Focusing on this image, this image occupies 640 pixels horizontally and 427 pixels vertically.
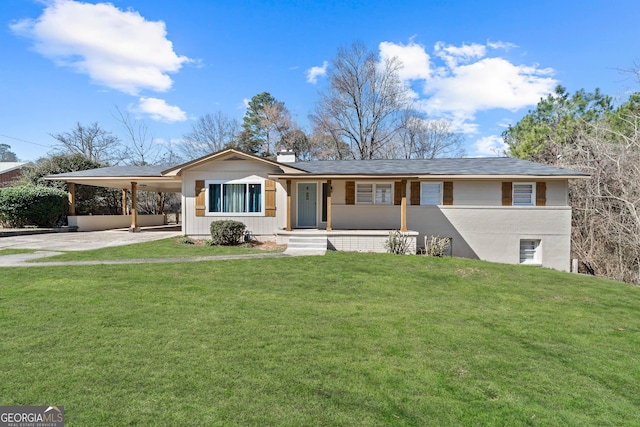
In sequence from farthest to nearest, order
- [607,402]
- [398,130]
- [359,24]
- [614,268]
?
[398,130], [359,24], [614,268], [607,402]

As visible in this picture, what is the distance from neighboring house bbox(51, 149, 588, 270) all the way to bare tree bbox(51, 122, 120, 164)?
2586 centimetres

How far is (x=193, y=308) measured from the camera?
220 inches

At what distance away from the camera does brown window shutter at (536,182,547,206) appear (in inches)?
529

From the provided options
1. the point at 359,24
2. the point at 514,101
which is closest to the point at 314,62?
the point at 359,24

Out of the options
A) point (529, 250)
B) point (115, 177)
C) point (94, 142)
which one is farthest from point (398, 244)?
point (94, 142)

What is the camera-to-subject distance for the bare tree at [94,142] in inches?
1302

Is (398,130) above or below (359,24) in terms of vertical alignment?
below

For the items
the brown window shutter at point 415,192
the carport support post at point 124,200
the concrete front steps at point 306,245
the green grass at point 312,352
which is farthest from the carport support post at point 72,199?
the brown window shutter at point 415,192

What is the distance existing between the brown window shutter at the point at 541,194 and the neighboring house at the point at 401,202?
0.12 feet

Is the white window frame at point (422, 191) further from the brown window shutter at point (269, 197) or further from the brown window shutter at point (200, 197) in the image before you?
the brown window shutter at point (200, 197)

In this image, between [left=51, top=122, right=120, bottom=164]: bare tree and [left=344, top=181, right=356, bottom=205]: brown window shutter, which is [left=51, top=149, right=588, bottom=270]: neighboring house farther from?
[left=51, top=122, right=120, bottom=164]: bare tree

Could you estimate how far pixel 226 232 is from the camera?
13.1 meters

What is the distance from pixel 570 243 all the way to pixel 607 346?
11.1 metres

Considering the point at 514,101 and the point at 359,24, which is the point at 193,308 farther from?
the point at 514,101
